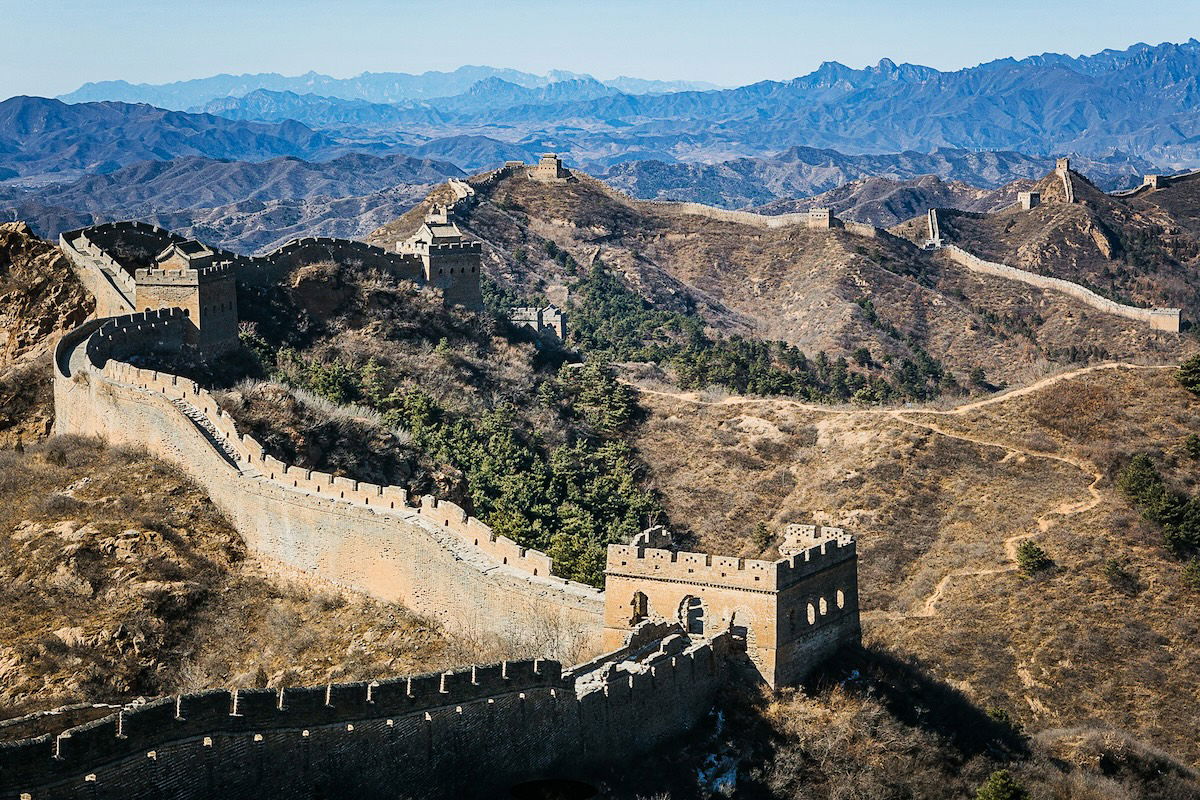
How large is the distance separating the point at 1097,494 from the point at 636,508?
16.3 metres

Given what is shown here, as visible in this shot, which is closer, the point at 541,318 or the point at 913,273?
the point at 541,318

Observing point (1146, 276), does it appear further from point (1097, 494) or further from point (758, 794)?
point (758, 794)

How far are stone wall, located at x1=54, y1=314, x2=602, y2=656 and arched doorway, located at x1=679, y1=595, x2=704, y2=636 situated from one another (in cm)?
168

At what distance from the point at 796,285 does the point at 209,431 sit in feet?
296

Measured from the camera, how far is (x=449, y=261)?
6800cm

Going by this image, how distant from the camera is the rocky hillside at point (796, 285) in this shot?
11038 centimetres

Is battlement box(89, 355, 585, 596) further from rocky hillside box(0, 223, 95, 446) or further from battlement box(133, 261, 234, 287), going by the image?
battlement box(133, 261, 234, 287)

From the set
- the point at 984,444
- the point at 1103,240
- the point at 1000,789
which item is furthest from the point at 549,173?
the point at 1000,789

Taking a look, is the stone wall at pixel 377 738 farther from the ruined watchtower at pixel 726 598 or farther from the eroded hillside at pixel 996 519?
the eroded hillside at pixel 996 519

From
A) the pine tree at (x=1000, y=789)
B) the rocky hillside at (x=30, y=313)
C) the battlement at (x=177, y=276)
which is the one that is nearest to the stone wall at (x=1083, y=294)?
the battlement at (x=177, y=276)

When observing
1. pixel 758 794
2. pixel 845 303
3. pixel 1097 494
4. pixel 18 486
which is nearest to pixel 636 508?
pixel 1097 494

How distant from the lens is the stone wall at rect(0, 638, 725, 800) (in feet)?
66.0

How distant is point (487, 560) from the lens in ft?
112

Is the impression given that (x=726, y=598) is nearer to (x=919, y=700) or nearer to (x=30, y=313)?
(x=919, y=700)
